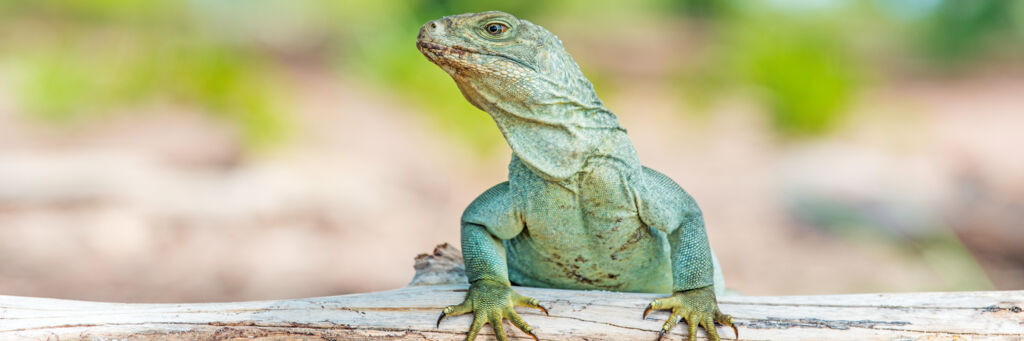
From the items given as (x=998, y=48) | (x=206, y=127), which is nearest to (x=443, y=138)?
(x=206, y=127)

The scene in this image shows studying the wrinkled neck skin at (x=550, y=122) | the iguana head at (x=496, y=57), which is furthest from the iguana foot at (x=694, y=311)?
the iguana head at (x=496, y=57)

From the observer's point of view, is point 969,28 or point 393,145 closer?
point 393,145

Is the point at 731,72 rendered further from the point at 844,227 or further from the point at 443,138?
the point at 443,138

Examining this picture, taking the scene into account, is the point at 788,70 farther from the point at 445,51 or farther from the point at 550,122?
the point at 445,51

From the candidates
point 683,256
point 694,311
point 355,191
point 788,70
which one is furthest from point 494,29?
point 788,70

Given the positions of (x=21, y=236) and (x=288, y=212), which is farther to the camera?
(x=288, y=212)

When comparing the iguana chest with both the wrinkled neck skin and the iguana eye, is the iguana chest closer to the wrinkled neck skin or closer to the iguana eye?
the wrinkled neck skin
